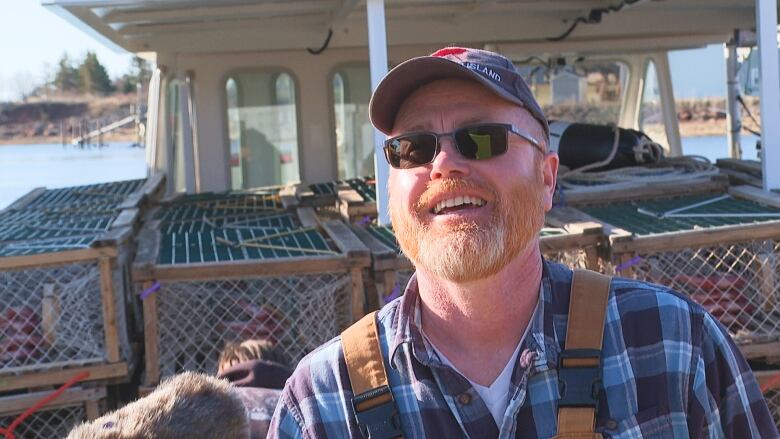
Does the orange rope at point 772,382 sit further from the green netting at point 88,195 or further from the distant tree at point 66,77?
the distant tree at point 66,77

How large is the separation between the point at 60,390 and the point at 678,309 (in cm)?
345

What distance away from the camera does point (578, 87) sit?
10.4m

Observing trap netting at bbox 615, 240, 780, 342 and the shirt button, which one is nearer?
the shirt button

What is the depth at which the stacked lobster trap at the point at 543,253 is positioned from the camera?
4695 millimetres

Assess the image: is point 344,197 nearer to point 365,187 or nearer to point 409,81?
point 365,187

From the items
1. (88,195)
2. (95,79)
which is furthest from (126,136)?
(88,195)

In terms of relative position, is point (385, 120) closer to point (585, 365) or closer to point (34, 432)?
point (585, 365)

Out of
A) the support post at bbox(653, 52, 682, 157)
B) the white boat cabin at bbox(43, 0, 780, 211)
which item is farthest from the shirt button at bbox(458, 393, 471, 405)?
the support post at bbox(653, 52, 682, 157)

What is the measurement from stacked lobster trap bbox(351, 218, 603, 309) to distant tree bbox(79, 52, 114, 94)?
230 feet

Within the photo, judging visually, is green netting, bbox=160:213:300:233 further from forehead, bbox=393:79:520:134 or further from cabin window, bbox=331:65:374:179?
forehead, bbox=393:79:520:134

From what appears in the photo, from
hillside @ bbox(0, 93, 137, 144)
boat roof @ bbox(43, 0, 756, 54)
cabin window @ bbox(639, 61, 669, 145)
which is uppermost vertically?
hillside @ bbox(0, 93, 137, 144)

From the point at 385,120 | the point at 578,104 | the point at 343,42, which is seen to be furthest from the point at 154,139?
the point at 385,120

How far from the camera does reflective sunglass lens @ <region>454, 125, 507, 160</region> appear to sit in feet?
5.71

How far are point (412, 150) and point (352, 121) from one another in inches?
272
